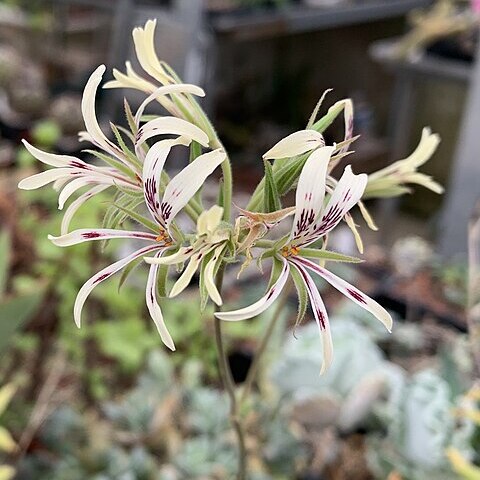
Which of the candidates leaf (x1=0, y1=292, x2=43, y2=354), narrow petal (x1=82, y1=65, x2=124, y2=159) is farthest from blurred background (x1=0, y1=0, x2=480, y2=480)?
narrow petal (x1=82, y1=65, x2=124, y2=159)

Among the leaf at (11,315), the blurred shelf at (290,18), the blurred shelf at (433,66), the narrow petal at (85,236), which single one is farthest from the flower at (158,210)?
the blurred shelf at (433,66)

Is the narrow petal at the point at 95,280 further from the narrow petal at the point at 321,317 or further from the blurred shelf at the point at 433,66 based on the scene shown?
the blurred shelf at the point at 433,66

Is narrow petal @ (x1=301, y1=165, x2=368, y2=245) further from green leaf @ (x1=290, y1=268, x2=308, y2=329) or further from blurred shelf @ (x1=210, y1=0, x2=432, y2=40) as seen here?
blurred shelf @ (x1=210, y1=0, x2=432, y2=40)

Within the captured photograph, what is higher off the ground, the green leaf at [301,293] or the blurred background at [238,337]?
the green leaf at [301,293]

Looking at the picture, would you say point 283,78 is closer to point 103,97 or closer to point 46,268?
point 103,97

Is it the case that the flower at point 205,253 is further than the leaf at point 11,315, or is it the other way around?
the leaf at point 11,315

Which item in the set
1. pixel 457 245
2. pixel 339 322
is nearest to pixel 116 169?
pixel 339 322

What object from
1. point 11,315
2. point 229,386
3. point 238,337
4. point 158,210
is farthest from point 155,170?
point 238,337
